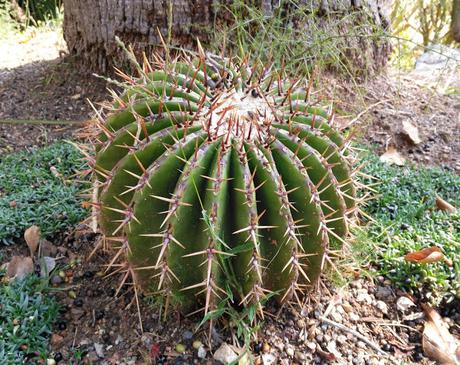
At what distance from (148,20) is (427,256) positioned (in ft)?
7.65

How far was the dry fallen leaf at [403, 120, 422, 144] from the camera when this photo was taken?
143 inches

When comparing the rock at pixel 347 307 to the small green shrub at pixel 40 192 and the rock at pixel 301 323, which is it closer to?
the rock at pixel 301 323

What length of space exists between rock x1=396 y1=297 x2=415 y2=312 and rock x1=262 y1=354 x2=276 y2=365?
0.64 metres

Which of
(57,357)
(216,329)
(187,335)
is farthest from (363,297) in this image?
(57,357)

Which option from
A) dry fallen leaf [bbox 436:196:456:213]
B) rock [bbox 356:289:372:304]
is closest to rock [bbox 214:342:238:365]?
rock [bbox 356:289:372:304]

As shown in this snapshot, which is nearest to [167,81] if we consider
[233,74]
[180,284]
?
[233,74]

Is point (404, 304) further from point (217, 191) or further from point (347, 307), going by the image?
point (217, 191)

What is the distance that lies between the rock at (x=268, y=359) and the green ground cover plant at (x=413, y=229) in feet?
2.03

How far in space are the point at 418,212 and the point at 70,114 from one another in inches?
99.1

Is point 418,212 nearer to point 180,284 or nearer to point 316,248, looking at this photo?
point 316,248

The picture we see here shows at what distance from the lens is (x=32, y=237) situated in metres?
2.30

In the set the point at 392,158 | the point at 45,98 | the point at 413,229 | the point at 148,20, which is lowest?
the point at 45,98

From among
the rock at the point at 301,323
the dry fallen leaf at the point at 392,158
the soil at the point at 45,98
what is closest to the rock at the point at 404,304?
the rock at the point at 301,323

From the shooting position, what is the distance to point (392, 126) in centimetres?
370
